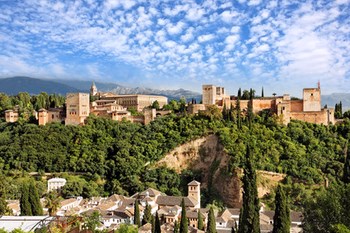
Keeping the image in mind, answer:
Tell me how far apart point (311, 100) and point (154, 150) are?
80.5ft

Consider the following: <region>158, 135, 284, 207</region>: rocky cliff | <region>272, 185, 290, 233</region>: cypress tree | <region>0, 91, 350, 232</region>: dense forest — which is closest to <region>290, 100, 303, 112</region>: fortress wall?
<region>0, 91, 350, 232</region>: dense forest

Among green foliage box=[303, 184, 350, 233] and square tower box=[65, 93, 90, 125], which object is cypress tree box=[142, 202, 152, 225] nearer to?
green foliage box=[303, 184, 350, 233]

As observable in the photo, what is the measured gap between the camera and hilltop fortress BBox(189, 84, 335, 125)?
56656 millimetres

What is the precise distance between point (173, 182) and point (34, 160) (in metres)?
19.2

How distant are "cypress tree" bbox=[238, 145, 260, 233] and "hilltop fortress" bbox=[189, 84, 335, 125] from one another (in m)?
34.5

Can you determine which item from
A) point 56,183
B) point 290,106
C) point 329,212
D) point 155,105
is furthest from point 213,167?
point 329,212

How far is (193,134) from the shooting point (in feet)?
179

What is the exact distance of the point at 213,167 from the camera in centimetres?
5281

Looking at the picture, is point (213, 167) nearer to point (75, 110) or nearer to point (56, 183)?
point (56, 183)

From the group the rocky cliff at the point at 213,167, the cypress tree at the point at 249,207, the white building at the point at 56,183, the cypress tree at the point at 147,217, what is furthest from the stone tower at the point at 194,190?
the cypress tree at the point at 249,207

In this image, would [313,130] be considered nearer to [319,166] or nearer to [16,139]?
[319,166]

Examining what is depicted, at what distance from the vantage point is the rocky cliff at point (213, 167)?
1880 inches

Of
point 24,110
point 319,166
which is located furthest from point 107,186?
point 319,166

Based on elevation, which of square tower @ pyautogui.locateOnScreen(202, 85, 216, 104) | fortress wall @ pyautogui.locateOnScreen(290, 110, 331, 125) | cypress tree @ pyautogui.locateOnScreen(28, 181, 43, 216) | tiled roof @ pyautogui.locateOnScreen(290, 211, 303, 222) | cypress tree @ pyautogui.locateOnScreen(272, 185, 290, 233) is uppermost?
square tower @ pyautogui.locateOnScreen(202, 85, 216, 104)
